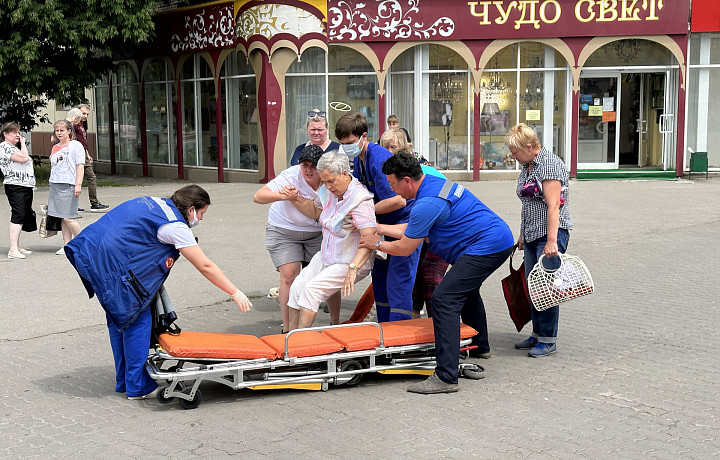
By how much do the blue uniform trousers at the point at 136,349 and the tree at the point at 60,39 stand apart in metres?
15.5

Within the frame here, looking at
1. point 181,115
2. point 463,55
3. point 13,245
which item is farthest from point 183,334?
point 181,115

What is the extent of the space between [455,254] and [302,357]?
4.18 feet

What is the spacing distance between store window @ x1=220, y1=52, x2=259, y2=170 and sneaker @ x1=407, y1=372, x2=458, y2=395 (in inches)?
639

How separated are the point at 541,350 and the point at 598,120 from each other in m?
15.6

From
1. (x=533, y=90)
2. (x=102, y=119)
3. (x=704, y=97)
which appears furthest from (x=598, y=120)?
(x=102, y=119)

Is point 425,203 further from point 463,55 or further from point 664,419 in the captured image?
point 463,55

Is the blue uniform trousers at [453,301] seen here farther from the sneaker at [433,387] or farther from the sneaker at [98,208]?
the sneaker at [98,208]

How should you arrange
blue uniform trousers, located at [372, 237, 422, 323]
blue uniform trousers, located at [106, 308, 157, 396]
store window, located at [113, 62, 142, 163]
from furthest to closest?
store window, located at [113, 62, 142, 163] → blue uniform trousers, located at [372, 237, 422, 323] → blue uniform trousers, located at [106, 308, 157, 396]

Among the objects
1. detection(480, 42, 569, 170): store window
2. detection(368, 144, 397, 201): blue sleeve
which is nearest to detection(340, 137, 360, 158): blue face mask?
detection(368, 144, 397, 201): blue sleeve

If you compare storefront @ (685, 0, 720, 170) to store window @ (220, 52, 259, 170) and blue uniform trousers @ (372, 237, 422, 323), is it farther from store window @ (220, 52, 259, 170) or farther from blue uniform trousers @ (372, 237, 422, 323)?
blue uniform trousers @ (372, 237, 422, 323)

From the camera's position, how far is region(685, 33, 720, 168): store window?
67.5ft

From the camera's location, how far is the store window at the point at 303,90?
20875 millimetres

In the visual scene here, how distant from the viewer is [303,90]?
69.0 feet

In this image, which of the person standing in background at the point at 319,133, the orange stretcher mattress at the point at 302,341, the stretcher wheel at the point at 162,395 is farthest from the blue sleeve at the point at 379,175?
the stretcher wheel at the point at 162,395
